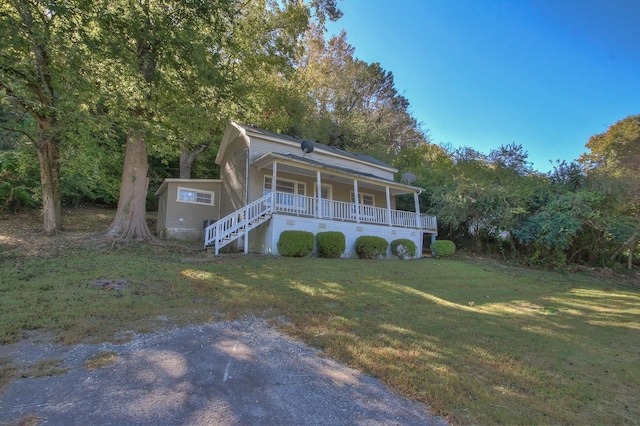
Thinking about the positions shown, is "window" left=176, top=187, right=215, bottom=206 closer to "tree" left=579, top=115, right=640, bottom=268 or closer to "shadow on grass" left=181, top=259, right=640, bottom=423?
"shadow on grass" left=181, top=259, right=640, bottom=423

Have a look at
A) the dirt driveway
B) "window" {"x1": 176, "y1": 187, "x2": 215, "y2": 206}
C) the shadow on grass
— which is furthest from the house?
the dirt driveway

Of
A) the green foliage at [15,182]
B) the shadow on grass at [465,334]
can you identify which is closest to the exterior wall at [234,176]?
the shadow on grass at [465,334]

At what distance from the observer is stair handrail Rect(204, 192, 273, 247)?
10680 mm

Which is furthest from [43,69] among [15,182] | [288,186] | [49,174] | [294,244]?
[294,244]

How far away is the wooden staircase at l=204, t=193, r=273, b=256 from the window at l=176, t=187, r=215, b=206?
16.4 feet

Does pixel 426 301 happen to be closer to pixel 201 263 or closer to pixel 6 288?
pixel 201 263

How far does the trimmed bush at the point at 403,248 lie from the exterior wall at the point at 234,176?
22.4 feet

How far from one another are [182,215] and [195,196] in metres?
1.21

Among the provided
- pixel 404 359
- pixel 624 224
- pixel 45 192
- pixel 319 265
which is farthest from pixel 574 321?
pixel 45 192

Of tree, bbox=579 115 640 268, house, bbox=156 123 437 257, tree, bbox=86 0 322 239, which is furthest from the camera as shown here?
tree, bbox=579 115 640 268

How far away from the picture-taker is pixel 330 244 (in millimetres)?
11812

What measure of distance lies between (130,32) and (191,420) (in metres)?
11.9

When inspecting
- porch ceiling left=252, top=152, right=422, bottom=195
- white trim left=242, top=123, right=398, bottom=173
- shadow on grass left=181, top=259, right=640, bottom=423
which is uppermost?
white trim left=242, top=123, right=398, bottom=173

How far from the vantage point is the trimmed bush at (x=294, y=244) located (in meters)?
11.0
